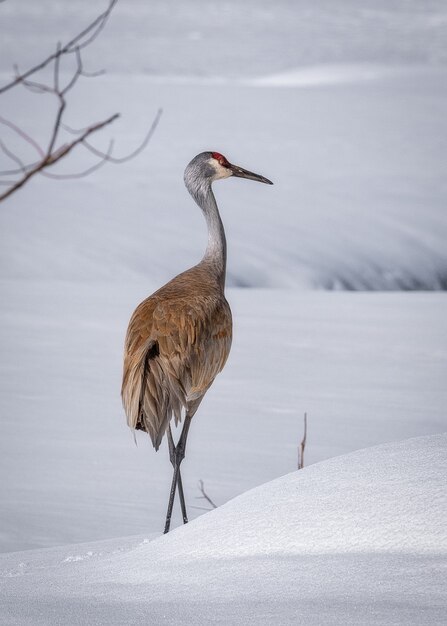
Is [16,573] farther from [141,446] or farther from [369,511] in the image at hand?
[141,446]

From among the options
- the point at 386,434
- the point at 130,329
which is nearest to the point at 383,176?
the point at 386,434

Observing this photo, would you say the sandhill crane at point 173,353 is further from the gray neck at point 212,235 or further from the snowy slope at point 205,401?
the snowy slope at point 205,401

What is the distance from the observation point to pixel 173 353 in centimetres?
434

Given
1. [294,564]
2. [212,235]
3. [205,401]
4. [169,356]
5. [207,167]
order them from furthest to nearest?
[205,401]
[207,167]
[212,235]
[169,356]
[294,564]

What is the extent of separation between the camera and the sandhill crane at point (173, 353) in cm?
416

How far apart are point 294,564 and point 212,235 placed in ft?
9.43

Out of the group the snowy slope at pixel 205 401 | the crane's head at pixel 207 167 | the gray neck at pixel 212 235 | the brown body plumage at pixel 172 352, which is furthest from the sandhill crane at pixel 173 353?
the snowy slope at pixel 205 401

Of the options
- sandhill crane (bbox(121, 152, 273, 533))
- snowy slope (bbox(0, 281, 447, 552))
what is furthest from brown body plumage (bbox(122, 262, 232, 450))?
snowy slope (bbox(0, 281, 447, 552))

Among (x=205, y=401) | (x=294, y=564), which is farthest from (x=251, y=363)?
(x=294, y=564)

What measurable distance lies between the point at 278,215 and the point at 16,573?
9487mm

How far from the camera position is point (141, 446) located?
626 cm

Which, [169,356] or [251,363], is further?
[251,363]

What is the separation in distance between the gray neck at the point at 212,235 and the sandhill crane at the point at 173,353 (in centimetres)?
23

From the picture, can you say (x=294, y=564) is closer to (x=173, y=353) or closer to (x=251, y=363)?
(x=173, y=353)
